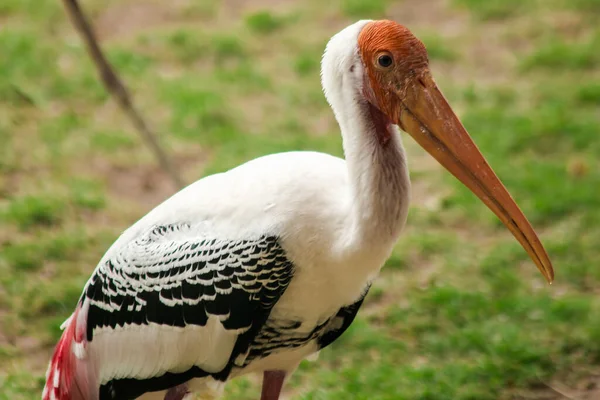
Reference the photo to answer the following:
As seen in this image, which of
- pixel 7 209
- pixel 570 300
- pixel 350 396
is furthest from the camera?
pixel 7 209

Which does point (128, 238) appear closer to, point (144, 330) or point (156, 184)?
point (144, 330)

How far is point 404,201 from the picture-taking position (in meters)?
3.31

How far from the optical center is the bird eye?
3234 mm

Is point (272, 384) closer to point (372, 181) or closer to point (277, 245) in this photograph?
point (277, 245)

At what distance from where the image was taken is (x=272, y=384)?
12.9 ft

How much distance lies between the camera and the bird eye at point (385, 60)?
3234 mm

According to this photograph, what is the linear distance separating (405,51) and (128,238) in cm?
122

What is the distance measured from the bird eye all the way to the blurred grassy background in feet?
6.13

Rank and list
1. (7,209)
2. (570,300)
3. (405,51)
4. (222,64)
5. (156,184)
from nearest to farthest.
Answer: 1. (405,51)
2. (570,300)
3. (7,209)
4. (156,184)
5. (222,64)

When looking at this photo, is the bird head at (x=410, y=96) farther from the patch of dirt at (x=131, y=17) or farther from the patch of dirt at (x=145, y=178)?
the patch of dirt at (x=131, y=17)

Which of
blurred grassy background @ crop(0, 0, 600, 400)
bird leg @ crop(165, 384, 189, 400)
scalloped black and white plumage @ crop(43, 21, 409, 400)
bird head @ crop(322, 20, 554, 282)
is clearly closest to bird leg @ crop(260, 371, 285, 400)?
scalloped black and white plumage @ crop(43, 21, 409, 400)

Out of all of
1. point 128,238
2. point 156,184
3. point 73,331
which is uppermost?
point 128,238

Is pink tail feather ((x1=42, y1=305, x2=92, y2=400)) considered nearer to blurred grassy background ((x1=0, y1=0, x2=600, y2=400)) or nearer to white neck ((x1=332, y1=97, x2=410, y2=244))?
blurred grassy background ((x1=0, y1=0, x2=600, y2=400))

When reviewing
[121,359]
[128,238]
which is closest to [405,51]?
[128,238]
